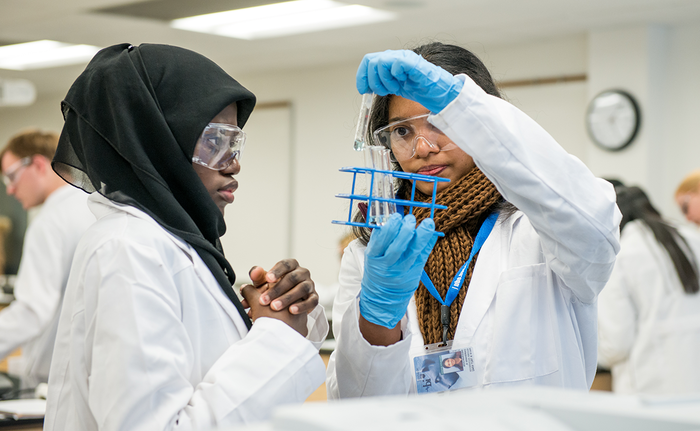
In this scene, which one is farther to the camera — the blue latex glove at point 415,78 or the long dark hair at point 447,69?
the long dark hair at point 447,69

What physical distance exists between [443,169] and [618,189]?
8.11 feet

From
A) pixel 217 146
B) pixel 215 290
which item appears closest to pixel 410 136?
pixel 217 146

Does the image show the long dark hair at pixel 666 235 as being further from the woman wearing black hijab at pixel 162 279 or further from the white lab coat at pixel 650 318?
the woman wearing black hijab at pixel 162 279

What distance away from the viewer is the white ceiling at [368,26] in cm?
482

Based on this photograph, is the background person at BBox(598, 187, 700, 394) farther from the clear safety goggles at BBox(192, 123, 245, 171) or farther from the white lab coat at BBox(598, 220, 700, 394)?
the clear safety goggles at BBox(192, 123, 245, 171)

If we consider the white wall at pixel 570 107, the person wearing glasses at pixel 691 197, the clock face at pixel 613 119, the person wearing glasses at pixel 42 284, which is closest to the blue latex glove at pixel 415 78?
the person wearing glasses at pixel 42 284

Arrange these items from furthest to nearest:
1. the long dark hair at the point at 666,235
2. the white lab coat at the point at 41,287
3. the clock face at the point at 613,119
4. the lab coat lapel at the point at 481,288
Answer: the clock face at the point at 613,119 → the long dark hair at the point at 666,235 → the white lab coat at the point at 41,287 → the lab coat lapel at the point at 481,288

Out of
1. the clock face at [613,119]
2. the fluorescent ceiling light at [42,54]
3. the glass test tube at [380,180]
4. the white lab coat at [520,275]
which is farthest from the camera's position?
the fluorescent ceiling light at [42,54]

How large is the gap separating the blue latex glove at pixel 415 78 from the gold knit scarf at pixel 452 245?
0.34 metres

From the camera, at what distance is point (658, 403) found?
0.80 metres

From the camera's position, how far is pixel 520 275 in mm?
1531

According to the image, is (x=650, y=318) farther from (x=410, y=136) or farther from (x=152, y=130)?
(x=152, y=130)

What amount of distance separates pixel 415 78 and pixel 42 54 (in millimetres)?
6372

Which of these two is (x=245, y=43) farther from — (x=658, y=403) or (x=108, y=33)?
(x=658, y=403)
